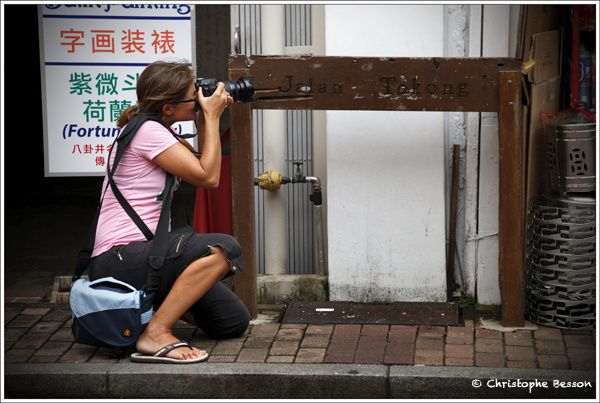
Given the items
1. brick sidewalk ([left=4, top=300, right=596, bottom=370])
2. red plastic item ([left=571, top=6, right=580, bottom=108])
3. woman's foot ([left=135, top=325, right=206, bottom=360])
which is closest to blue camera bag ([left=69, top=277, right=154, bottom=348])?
woman's foot ([left=135, top=325, right=206, bottom=360])

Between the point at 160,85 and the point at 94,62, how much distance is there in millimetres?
1326

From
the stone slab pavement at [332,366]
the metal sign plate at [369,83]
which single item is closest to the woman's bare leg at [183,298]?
the stone slab pavement at [332,366]

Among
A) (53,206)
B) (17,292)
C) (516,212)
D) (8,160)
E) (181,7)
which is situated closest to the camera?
(516,212)

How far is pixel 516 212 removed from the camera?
5.43m

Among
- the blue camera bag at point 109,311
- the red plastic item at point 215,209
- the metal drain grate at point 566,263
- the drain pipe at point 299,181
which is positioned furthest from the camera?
the red plastic item at point 215,209

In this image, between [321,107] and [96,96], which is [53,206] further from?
[321,107]

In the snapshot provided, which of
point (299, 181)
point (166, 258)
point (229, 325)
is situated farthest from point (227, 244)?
point (299, 181)

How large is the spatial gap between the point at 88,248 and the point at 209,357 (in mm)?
823

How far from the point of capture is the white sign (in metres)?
6.10

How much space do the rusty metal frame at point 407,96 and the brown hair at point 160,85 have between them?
0.54 metres

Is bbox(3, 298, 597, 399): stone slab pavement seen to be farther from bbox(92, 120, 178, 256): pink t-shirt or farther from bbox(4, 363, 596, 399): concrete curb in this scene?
bbox(92, 120, 178, 256): pink t-shirt

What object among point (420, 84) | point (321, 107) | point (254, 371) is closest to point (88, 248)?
point (254, 371)

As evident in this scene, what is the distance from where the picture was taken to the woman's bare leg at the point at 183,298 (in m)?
4.97

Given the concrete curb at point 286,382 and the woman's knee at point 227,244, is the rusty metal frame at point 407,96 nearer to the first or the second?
the woman's knee at point 227,244
